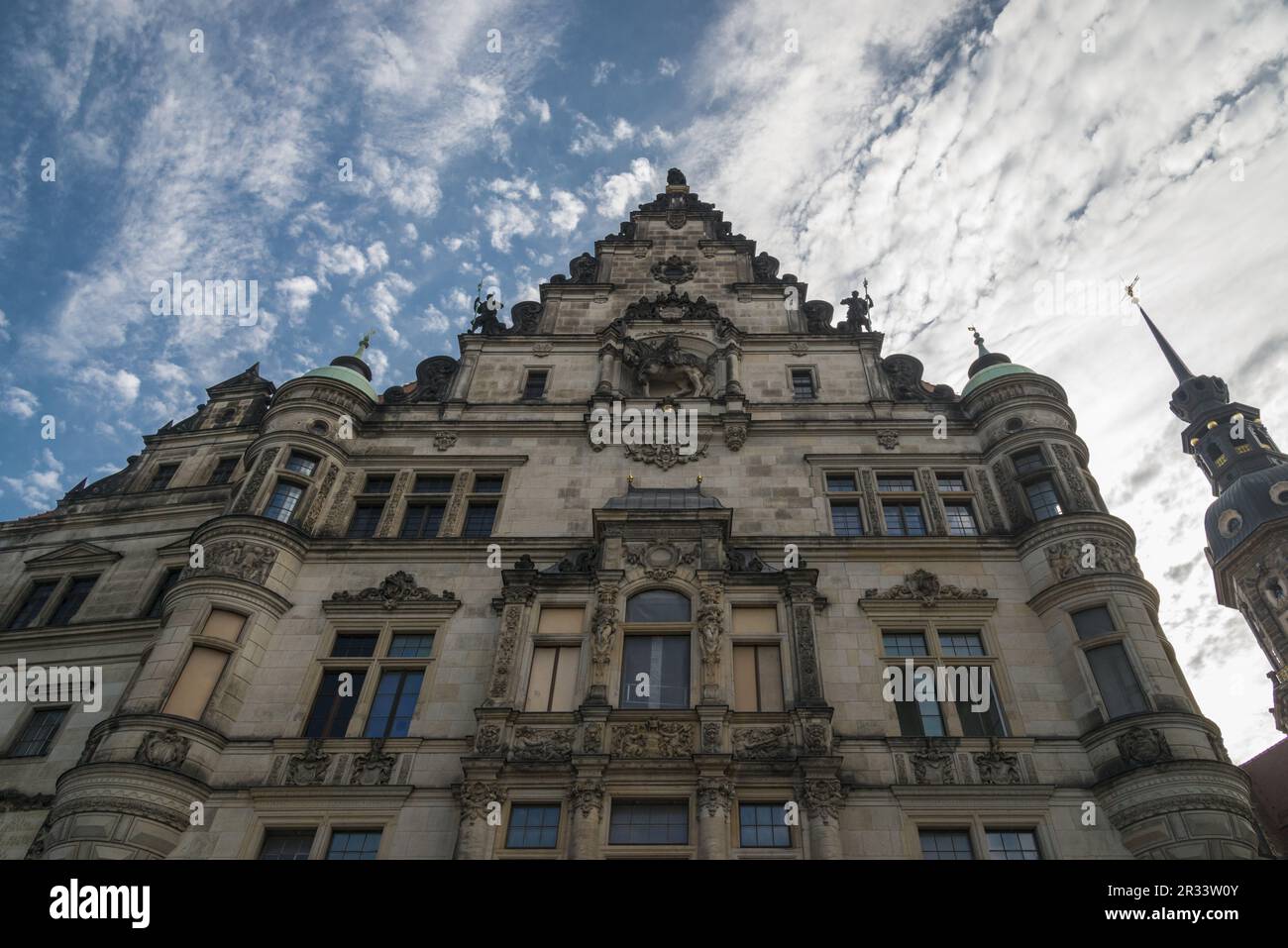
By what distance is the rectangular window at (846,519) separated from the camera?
2194cm

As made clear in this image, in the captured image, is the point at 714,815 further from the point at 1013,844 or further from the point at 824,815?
the point at 1013,844

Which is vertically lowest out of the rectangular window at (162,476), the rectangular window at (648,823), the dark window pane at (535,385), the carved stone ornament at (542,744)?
the rectangular window at (648,823)

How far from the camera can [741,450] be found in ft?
78.3

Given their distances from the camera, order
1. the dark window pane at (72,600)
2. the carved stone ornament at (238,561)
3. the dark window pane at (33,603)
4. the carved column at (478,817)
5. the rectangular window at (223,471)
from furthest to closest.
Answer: the rectangular window at (223,471)
the dark window pane at (33,603)
the dark window pane at (72,600)
the carved stone ornament at (238,561)
the carved column at (478,817)

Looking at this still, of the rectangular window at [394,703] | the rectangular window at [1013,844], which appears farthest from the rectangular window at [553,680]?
the rectangular window at [1013,844]

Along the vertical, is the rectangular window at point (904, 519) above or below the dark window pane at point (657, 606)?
above

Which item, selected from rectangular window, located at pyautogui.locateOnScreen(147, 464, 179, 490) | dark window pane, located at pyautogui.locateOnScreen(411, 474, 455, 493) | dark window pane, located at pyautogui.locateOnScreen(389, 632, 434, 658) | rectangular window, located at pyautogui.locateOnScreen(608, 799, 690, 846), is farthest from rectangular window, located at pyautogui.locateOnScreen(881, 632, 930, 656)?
rectangular window, located at pyautogui.locateOnScreen(147, 464, 179, 490)

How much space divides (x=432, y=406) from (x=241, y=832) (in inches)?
498

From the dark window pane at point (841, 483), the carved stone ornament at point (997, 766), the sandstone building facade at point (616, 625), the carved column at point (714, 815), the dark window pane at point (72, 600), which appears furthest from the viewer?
the dark window pane at point (72, 600)

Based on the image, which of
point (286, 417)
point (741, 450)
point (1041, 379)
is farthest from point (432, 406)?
point (1041, 379)

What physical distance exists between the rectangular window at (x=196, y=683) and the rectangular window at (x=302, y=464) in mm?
5610

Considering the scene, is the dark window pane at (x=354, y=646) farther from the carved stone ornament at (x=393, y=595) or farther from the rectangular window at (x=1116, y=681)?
the rectangular window at (x=1116, y=681)
